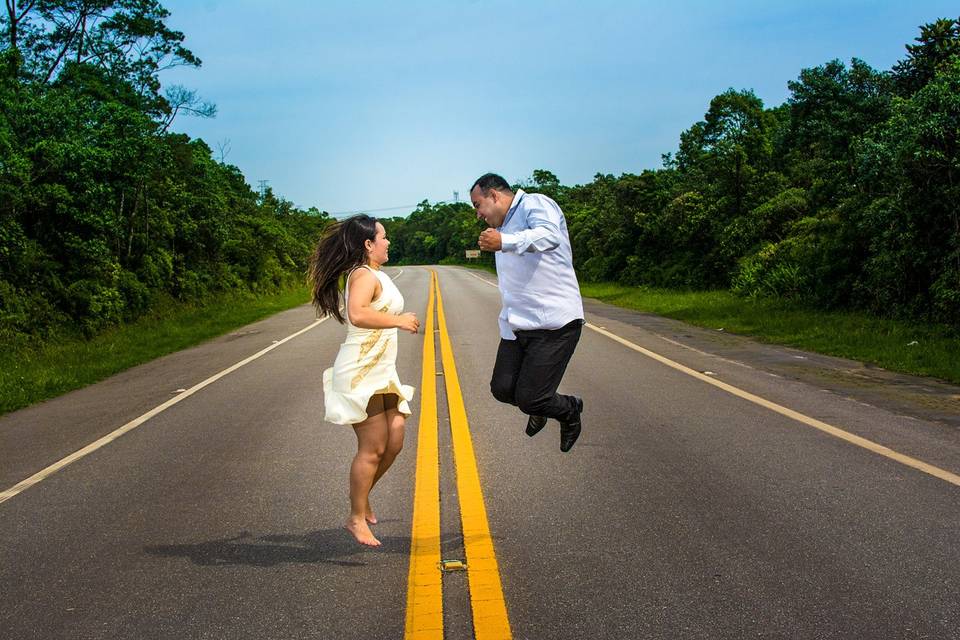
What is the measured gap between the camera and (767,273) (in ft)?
78.9

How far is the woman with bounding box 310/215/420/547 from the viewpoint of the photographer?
4.36m

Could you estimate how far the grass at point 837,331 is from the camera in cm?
1185

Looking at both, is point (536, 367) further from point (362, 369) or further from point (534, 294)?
point (362, 369)

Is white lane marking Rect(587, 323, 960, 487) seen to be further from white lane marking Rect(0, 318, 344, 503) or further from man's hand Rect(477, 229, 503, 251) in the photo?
white lane marking Rect(0, 318, 344, 503)

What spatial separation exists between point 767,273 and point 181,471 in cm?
2062

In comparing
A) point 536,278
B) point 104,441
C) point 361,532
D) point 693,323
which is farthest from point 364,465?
point 693,323

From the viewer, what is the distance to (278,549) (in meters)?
4.48

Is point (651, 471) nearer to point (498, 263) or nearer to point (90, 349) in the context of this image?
point (498, 263)

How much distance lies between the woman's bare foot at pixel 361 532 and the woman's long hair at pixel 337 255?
1.05 m

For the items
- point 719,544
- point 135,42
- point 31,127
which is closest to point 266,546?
point 719,544

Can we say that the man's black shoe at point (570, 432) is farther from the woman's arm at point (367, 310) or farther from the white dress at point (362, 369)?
the woman's arm at point (367, 310)

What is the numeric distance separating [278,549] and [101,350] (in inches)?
519

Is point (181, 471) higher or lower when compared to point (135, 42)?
lower

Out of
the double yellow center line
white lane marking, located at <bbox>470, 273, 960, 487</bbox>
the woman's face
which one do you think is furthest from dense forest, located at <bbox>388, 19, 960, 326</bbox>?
the woman's face
